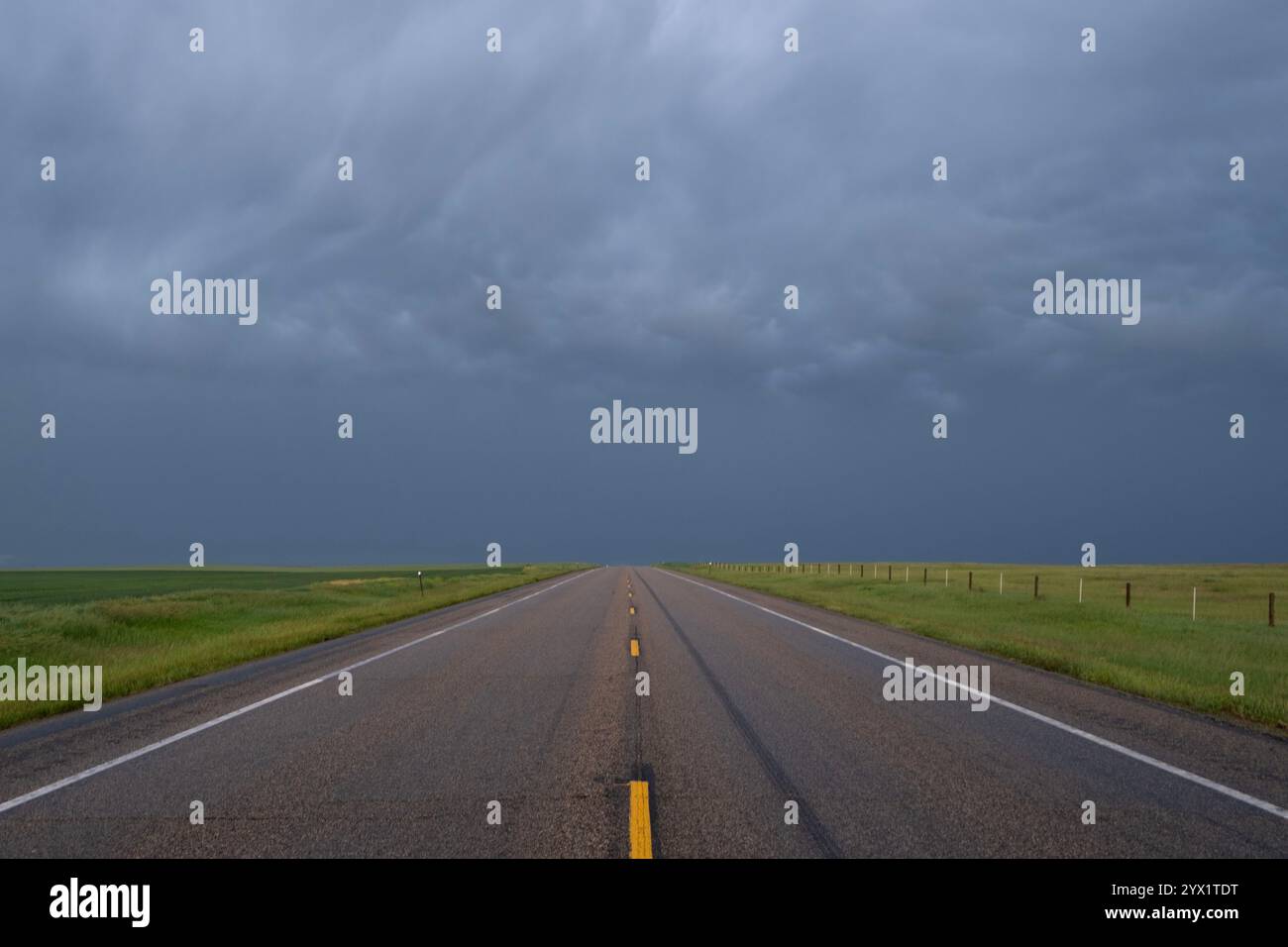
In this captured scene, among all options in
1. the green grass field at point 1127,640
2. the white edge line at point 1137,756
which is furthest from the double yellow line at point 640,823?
the green grass field at point 1127,640

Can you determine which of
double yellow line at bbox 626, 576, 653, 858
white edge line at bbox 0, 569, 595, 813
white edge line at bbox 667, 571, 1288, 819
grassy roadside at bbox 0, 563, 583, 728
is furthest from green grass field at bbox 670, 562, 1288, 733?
grassy roadside at bbox 0, 563, 583, 728

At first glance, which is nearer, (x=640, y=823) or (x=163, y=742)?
(x=640, y=823)

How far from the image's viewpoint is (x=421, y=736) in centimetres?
849

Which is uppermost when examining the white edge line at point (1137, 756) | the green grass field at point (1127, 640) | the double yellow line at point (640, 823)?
the double yellow line at point (640, 823)

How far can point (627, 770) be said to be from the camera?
7.09 m

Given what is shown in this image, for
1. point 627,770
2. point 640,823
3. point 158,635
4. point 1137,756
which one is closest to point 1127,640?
point 1137,756

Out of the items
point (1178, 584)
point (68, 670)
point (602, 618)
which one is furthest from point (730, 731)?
point (1178, 584)

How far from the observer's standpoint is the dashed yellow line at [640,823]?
506cm

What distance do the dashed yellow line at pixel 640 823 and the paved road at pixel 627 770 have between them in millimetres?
59

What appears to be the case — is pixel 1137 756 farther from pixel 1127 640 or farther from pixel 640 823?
pixel 1127 640

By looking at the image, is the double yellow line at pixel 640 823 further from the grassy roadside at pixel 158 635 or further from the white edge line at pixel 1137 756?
the grassy roadside at pixel 158 635

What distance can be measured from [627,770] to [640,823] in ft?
4.97
